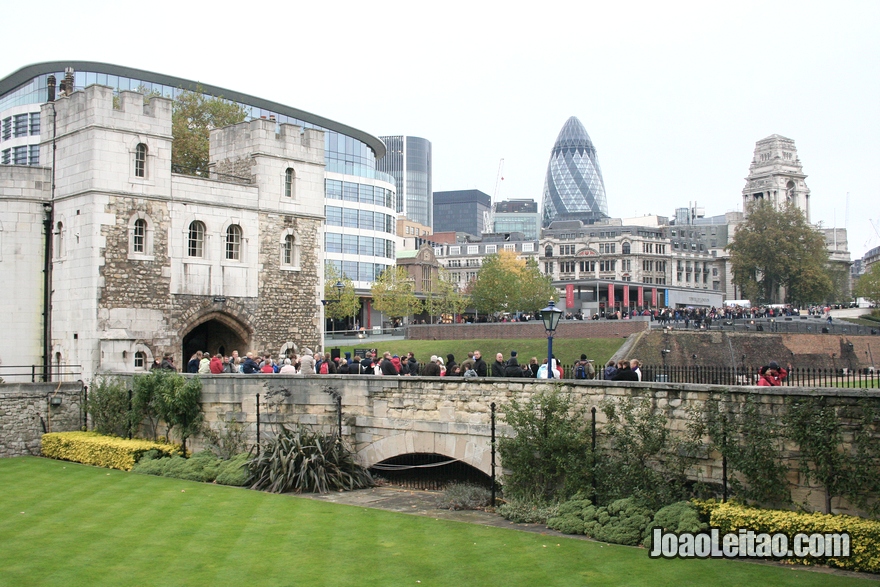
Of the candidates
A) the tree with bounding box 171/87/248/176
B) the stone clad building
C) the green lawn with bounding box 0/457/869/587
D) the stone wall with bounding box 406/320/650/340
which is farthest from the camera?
the stone wall with bounding box 406/320/650/340

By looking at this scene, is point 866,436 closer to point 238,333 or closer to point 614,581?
point 614,581

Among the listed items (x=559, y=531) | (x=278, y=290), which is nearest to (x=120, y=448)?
(x=278, y=290)

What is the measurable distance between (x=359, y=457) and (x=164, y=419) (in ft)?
21.7

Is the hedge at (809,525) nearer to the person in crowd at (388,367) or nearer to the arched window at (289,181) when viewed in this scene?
the person in crowd at (388,367)

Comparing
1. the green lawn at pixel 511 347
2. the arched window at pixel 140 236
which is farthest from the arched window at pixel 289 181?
the green lawn at pixel 511 347

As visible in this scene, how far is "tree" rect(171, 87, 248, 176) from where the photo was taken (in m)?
39.2

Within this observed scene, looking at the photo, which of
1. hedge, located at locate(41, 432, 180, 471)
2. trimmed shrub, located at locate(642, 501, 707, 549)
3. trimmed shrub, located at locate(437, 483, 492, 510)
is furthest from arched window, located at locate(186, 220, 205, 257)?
trimmed shrub, located at locate(642, 501, 707, 549)

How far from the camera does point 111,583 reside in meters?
11.7

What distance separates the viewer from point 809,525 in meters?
11.9

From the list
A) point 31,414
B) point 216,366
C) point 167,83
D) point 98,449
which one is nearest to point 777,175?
point 167,83

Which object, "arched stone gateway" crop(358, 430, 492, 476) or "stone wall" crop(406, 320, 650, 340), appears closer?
"arched stone gateway" crop(358, 430, 492, 476)

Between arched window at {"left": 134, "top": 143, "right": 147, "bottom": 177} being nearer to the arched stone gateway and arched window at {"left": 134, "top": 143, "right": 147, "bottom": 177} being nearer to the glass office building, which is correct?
the arched stone gateway

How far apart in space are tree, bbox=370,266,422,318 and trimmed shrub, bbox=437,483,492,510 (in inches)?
2297

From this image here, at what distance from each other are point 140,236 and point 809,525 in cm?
2330
